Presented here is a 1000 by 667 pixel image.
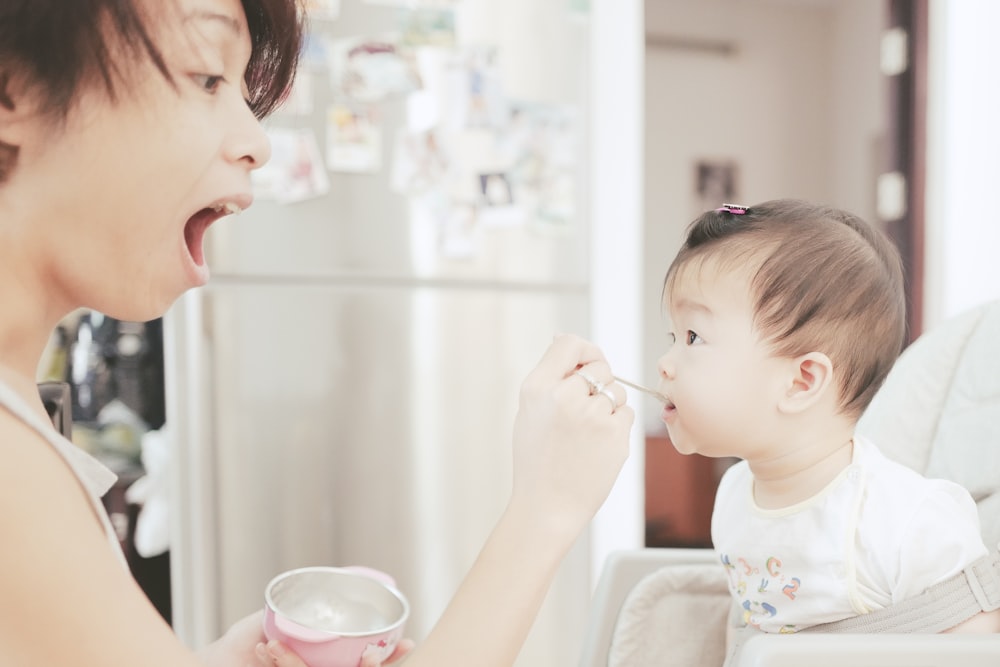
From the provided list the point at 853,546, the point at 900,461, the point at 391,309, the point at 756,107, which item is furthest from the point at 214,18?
the point at 756,107

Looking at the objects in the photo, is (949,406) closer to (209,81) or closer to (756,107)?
(209,81)

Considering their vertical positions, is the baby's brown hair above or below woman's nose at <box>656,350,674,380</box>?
above

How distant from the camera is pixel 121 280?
670 mm

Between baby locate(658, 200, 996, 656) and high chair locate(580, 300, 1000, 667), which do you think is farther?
high chair locate(580, 300, 1000, 667)

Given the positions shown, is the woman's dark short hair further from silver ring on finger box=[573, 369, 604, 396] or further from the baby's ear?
the baby's ear

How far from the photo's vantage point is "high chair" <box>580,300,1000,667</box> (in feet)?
3.31

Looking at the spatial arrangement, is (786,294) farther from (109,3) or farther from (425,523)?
(425,523)

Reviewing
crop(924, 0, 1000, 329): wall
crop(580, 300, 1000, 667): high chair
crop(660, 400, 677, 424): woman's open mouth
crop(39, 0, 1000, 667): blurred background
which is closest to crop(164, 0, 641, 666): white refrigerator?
crop(39, 0, 1000, 667): blurred background

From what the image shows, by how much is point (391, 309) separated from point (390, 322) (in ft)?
0.09

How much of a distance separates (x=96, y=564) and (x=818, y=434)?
663 mm

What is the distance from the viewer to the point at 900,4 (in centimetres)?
282

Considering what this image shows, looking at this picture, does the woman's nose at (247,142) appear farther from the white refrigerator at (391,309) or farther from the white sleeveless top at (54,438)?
the white refrigerator at (391,309)

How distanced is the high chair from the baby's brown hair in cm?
20

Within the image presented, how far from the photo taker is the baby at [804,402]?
84 cm
